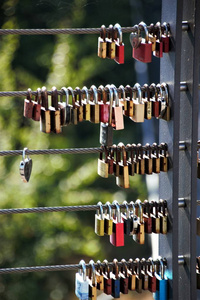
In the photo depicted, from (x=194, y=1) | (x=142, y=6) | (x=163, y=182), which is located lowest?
(x=163, y=182)

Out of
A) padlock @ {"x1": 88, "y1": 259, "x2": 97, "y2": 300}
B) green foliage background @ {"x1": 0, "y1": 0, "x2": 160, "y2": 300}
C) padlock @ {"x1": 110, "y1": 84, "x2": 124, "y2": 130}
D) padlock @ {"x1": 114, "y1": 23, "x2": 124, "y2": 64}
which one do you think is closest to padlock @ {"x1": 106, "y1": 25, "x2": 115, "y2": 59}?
padlock @ {"x1": 114, "y1": 23, "x2": 124, "y2": 64}

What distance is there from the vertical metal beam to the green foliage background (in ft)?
7.70

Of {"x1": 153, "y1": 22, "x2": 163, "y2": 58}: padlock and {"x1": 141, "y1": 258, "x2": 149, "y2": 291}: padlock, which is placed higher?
{"x1": 153, "y1": 22, "x2": 163, "y2": 58}: padlock

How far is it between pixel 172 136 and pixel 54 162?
2849 mm

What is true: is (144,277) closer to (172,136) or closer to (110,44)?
(172,136)

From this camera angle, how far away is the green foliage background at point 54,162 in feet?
14.2

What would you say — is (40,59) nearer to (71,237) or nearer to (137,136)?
(137,136)

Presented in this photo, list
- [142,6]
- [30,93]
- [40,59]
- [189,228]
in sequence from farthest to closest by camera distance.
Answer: [40,59] → [142,6] → [189,228] → [30,93]

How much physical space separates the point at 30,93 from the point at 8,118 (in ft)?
9.31

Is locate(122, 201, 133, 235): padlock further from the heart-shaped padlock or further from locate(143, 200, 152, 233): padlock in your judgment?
the heart-shaped padlock

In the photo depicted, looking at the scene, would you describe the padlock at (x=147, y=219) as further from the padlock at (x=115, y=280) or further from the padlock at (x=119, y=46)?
the padlock at (x=119, y=46)

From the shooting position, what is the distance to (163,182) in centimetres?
203

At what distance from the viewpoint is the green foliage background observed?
4324 mm

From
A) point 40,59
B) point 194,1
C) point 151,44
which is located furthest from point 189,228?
point 40,59
